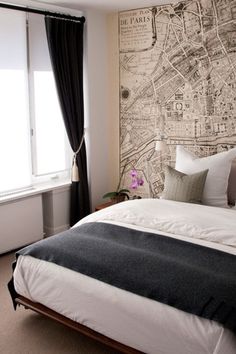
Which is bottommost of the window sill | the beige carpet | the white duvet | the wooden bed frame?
the beige carpet

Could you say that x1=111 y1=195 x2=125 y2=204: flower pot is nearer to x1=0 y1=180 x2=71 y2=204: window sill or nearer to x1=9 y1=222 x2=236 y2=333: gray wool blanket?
x1=0 y1=180 x2=71 y2=204: window sill

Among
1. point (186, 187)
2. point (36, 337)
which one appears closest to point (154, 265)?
point (36, 337)

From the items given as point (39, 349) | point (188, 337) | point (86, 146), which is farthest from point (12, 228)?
point (188, 337)

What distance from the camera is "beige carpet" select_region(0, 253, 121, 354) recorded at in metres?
2.43

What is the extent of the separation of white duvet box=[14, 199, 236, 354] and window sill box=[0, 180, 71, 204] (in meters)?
0.98

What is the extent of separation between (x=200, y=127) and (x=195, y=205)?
41.2 inches

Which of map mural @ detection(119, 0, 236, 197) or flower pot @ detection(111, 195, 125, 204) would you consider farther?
flower pot @ detection(111, 195, 125, 204)

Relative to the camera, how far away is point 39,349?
2.44 meters

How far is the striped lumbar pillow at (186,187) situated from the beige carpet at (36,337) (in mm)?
1403

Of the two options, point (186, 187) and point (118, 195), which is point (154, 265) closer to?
point (186, 187)

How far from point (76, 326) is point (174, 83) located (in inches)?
103

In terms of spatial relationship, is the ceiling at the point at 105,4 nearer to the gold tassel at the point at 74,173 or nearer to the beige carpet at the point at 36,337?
the gold tassel at the point at 74,173

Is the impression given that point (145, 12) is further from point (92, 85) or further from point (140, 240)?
point (140, 240)

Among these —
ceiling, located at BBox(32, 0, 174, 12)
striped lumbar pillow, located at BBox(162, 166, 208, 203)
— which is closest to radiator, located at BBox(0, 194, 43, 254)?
striped lumbar pillow, located at BBox(162, 166, 208, 203)
